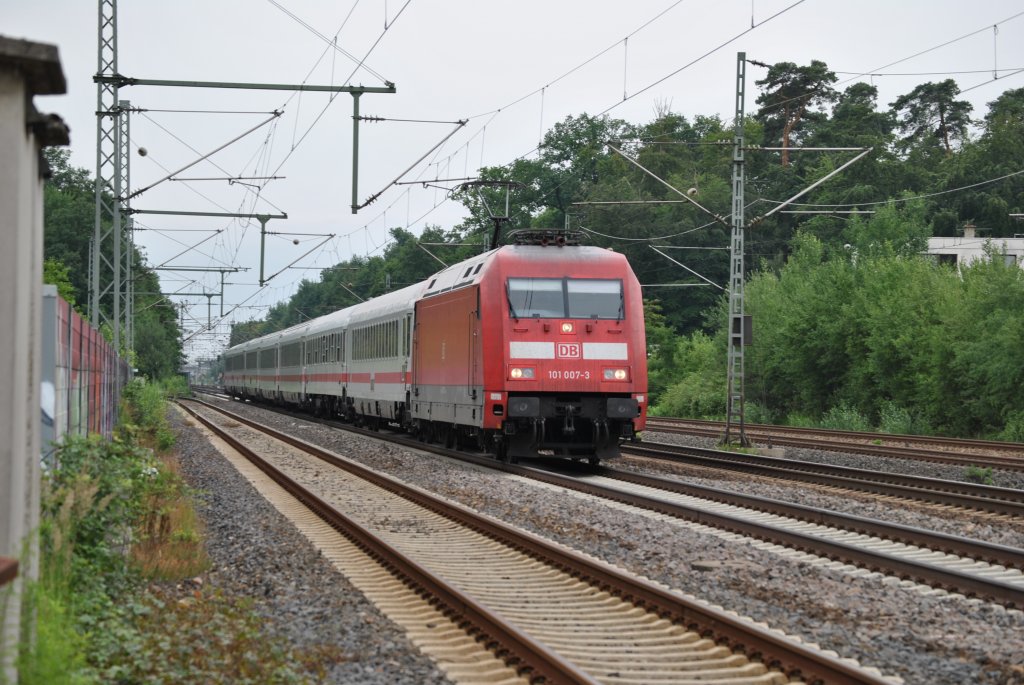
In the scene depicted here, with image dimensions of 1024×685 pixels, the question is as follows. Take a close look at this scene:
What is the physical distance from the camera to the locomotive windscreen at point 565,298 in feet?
64.5

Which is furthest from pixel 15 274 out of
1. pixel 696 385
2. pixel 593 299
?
pixel 696 385

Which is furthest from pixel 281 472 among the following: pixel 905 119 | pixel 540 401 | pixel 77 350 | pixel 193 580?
pixel 905 119

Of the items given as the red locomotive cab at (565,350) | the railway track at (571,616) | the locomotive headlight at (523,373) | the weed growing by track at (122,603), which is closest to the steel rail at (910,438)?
the red locomotive cab at (565,350)

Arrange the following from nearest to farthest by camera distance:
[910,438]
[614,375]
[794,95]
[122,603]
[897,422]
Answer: [122,603], [614,375], [910,438], [897,422], [794,95]

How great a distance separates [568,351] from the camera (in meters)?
19.6

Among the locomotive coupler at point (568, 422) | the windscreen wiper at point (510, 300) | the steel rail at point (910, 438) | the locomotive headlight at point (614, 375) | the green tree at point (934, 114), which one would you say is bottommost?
the steel rail at point (910, 438)

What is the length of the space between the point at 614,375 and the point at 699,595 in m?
10.7

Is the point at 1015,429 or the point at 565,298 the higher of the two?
the point at 565,298

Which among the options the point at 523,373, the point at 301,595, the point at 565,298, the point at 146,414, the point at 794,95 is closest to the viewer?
the point at 301,595

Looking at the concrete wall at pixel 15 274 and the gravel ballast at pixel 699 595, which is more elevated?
the concrete wall at pixel 15 274

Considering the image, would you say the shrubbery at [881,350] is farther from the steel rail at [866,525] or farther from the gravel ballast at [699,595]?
the gravel ballast at [699,595]

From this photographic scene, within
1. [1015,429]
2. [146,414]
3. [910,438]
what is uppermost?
[146,414]

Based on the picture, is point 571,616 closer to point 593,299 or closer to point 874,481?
point 874,481

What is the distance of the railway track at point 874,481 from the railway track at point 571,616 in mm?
5948
